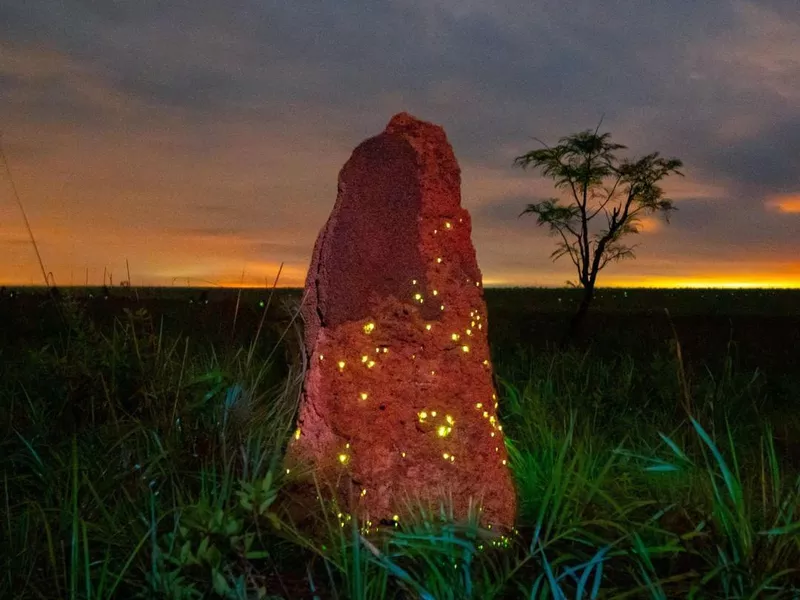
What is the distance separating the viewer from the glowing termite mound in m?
3.55

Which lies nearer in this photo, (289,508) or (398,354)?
(289,508)

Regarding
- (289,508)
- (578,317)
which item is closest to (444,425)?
(289,508)

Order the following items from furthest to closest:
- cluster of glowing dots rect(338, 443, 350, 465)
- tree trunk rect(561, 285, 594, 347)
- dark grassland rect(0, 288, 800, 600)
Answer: tree trunk rect(561, 285, 594, 347), cluster of glowing dots rect(338, 443, 350, 465), dark grassland rect(0, 288, 800, 600)

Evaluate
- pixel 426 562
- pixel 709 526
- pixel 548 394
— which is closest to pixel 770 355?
pixel 548 394

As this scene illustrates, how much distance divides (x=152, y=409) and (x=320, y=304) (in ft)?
3.41

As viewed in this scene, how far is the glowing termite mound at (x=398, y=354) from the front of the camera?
355cm

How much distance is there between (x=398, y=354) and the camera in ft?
12.0

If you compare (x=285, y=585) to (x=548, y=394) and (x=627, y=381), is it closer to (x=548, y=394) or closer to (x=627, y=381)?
(x=548, y=394)

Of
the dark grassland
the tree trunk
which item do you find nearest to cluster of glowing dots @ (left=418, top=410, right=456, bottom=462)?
the dark grassland

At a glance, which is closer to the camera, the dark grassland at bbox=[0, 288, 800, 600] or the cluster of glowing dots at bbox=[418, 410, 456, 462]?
the dark grassland at bbox=[0, 288, 800, 600]

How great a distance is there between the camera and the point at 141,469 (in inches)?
142

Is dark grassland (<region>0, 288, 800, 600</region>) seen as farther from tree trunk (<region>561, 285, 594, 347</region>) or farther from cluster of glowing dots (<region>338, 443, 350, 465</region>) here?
tree trunk (<region>561, 285, 594, 347</region>)

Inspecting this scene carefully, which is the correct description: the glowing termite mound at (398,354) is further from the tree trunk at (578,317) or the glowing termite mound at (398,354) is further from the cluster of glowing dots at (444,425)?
the tree trunk at (578,317)

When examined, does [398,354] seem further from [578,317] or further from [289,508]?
[578,317]
